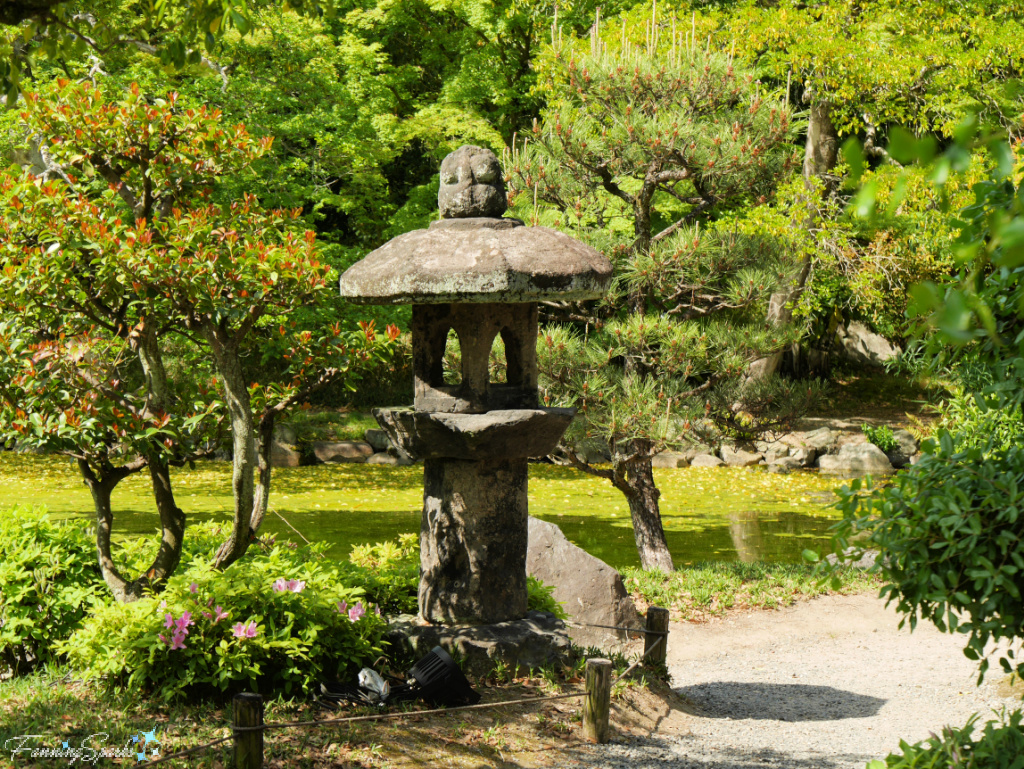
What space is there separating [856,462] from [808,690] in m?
13.2

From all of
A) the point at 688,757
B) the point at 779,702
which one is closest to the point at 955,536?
the point at 688,757

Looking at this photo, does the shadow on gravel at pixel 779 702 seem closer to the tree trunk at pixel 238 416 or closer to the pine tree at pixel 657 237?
the pine tree at pixel 657 237

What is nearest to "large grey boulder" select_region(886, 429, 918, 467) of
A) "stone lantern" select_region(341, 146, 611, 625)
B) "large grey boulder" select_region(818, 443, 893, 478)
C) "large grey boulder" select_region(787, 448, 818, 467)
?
"large grey boulder" select_region(818, 443, 893, 478)

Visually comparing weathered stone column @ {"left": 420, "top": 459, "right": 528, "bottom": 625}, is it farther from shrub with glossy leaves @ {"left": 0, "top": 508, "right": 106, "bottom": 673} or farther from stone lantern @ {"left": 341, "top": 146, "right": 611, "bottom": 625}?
shrub with glossy leaves @ {"left": 0, "top": 508, "right": 106, "bottom": 673}

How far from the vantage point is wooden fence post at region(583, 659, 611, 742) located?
202 inches

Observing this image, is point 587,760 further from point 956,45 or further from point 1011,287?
point 956,45

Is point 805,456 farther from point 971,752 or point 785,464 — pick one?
point 971,752

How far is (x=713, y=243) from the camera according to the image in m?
9.42

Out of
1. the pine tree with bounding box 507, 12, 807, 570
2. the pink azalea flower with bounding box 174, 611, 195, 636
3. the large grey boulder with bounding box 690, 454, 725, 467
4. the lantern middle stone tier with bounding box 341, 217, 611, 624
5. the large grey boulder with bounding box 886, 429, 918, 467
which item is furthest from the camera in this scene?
the large grey boulder with bounding box 690, 454, 725, 467

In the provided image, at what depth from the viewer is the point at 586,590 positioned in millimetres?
7562

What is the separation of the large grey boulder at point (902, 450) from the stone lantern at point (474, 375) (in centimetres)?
1530

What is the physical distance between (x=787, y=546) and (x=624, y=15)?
26.2ft

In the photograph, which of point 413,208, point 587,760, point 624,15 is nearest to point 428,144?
point 413,208

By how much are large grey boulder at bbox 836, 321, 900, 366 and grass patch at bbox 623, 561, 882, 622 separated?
18601 millimetres
